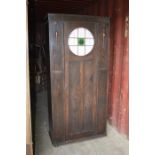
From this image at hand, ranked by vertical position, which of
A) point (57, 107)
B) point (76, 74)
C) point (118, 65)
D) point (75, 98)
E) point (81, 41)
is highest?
point (81, 41)

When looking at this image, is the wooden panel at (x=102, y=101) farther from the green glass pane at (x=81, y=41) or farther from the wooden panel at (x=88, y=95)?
the green glass pane at (x=81, y=41)

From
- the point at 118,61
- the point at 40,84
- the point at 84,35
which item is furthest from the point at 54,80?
the point at 40,84

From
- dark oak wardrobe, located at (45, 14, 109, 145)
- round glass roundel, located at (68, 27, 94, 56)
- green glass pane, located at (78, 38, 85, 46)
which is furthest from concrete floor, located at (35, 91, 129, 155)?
green glass pane, located at (78, 38, 85, 46)

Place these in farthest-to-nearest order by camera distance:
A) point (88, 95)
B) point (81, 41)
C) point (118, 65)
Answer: point (118, 65)
point (88, 95)
point (81, 41)

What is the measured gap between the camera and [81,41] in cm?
236

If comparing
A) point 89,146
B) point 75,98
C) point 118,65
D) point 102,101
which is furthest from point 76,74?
point 89,146

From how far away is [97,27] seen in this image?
7.85ft

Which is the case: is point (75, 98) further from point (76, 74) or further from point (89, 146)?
point (89, 146)

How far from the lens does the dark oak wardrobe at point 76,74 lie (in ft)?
7.34

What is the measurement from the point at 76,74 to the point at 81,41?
17.4 inches

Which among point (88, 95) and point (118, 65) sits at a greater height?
point (118, 65)

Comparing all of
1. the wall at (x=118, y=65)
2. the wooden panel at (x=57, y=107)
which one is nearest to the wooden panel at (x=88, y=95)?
the wooden panel at (x=57, y=107)

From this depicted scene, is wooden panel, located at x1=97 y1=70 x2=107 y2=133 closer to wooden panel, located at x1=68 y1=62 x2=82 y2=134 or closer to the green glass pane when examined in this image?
wooden panel, located at x1=68 y1=62 x2=82 y2=134
